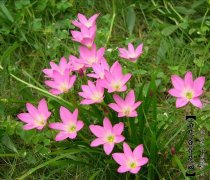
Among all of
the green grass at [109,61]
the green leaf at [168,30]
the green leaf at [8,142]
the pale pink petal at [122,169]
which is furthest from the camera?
the green leaf at [168,30]

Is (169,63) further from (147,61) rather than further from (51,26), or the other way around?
(51,26)

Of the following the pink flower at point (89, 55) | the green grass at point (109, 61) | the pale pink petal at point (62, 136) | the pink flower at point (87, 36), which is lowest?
the green grass at point (109, 61)

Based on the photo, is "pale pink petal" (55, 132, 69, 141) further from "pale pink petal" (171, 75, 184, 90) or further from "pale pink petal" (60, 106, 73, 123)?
"pale pink petal" (171, 75, 184, 90)

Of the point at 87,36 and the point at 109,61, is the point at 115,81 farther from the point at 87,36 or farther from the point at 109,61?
the point at 109,61

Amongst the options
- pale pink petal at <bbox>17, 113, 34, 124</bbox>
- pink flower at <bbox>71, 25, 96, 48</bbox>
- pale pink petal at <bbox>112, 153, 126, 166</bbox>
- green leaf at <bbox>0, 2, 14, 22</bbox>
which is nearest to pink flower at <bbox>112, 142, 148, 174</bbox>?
pale pink petal at <bbox>112, 153, 126, 166</bbox>

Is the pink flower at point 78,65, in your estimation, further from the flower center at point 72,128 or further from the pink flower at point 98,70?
the flower center at point 72,128

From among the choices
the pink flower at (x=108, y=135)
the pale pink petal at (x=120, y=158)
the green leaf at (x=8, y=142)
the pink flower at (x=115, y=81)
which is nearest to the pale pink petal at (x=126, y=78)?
the pink flower at (x=115, y=81)

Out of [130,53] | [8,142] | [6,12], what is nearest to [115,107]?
[130,53]
